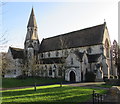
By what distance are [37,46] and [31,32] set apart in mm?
6098

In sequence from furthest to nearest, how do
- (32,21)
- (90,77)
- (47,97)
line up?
(32,21), (90,77), (47,97)

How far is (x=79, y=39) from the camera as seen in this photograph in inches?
1784

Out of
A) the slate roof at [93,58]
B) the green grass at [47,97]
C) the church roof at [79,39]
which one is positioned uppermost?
the church roof at [79,39]

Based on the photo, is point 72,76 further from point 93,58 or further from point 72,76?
point 93,58

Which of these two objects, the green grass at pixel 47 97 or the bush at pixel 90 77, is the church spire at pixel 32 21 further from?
the green grass at pixel 47 97

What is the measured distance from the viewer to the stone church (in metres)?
37.6

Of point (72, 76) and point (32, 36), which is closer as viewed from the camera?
point (72, 76)

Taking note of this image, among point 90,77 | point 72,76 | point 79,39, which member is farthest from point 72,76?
point 79,39

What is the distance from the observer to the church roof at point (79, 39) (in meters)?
41.5

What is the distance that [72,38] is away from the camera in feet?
156

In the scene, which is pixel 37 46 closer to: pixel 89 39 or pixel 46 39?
pixel 46 39

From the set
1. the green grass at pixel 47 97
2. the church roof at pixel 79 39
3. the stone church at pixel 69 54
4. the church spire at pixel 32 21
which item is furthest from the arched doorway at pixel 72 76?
the church spire at pixel 32 21

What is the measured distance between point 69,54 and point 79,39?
351 inches

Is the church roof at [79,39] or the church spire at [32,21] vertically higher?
the church spire at [32,21]
